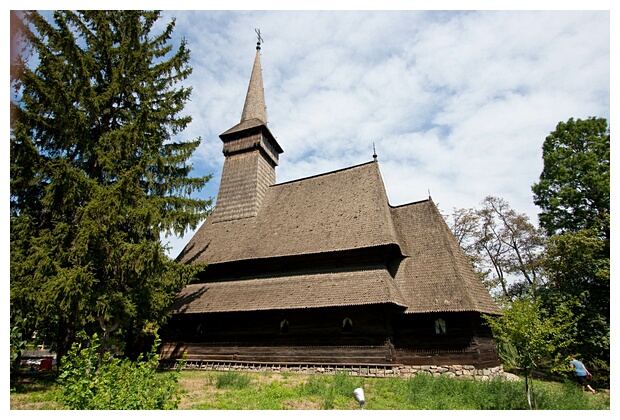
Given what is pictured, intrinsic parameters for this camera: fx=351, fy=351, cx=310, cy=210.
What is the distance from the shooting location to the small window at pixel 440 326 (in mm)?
12945

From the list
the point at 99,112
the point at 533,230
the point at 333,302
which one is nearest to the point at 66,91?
the point at 99,112

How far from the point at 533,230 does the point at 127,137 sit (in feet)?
88.1

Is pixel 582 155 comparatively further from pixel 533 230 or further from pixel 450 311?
pixel 450 311

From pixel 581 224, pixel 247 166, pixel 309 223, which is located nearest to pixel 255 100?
pixel 247 166

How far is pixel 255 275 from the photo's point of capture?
651 inches

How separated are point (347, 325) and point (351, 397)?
4.47 metres

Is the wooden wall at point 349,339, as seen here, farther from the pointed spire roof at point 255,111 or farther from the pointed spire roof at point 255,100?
the pointed spire roof at point 255,100

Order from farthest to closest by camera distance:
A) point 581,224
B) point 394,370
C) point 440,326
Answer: point 581,224, point 440,326, point 394,370

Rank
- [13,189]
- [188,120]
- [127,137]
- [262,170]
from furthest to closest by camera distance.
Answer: [262,170]
[188,120]
[127,137]
[13,189]

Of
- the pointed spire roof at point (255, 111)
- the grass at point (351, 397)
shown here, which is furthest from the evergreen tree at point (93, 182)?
the pointed spire roof at point (255, 111)

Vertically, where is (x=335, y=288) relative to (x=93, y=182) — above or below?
below

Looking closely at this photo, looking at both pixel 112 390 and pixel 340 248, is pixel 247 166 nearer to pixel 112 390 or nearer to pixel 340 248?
pixel 340 248

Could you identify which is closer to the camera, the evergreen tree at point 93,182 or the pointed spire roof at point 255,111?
the evergreen tree at point 93,182

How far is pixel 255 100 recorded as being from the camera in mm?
→ 24547
